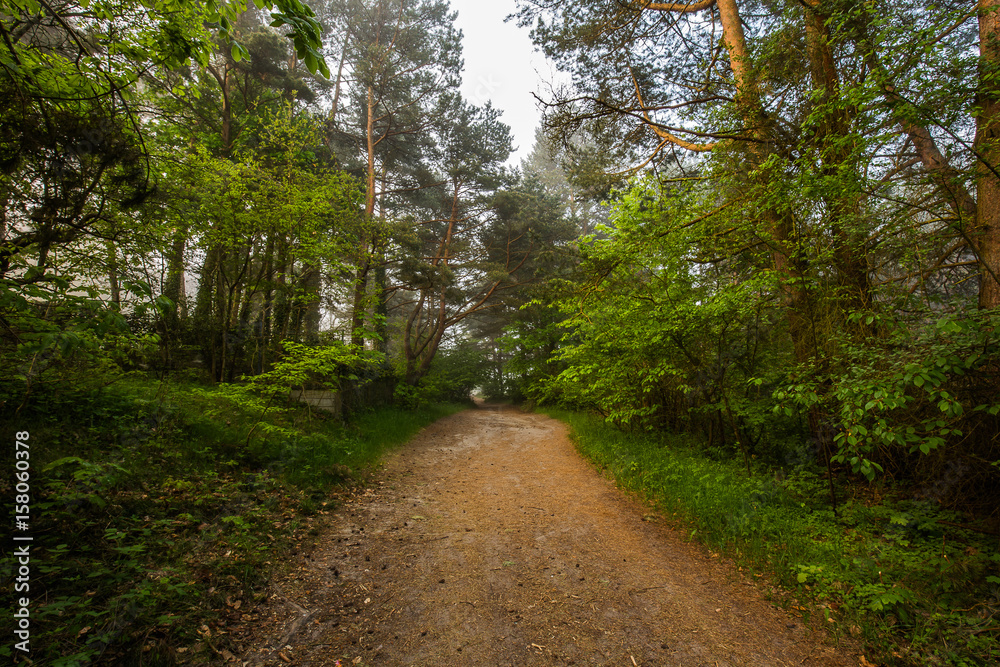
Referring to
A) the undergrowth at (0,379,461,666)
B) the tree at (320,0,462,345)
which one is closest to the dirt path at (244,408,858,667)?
the undergrowth at (0,379,461,666)

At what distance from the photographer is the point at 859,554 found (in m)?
3.22

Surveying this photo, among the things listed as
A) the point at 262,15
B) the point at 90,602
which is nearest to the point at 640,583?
the point at 90,602

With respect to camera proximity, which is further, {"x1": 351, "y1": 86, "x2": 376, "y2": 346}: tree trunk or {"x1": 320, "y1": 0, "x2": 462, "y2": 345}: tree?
{"x1": 320, "y1": 0, "x2": 462, "y2": 345}: tree

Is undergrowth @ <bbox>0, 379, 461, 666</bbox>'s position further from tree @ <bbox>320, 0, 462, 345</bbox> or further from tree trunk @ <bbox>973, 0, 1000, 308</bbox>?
tree @ <bbox>320, 0, 462, 345</bbox>

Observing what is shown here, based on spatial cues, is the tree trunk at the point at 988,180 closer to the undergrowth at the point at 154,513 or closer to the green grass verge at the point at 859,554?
the green grass verge at the point at 859,554

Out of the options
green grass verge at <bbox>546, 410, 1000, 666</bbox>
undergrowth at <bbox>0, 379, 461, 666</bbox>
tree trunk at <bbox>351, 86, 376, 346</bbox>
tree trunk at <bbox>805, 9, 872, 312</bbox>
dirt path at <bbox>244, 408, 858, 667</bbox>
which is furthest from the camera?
tree trunk at <bbox>351, 86, 376, 346</bbox>

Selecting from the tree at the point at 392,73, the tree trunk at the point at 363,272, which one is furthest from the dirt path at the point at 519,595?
the tree at the point at 392,73

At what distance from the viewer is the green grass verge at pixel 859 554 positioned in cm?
237

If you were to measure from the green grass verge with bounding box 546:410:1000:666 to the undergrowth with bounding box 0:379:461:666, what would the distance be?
426cm

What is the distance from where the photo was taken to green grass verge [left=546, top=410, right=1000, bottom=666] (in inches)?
93.4

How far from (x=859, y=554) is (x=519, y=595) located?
2.96 metres

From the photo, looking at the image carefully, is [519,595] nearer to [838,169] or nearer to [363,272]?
[838,169]

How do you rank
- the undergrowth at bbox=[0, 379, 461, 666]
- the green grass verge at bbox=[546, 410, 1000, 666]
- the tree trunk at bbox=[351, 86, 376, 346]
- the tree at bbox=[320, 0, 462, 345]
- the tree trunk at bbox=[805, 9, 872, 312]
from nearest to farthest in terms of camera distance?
the undergrowth at bbox=[0, 379, 461, 666]
the green grass verge at bbox=[546, 410, 1000, 666]
the tree trunk at bbox=[805, 9, 872, 312]
the tree trunk at bbox=[351, 86, 376, 346]
the tree at bbox=[320, 0, 462, 345]

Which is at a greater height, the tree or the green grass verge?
the tree
